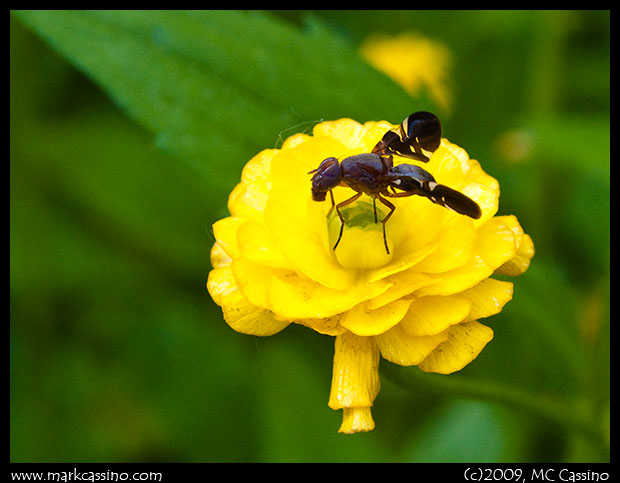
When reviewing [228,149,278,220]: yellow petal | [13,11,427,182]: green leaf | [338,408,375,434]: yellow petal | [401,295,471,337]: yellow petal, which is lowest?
[338,408,375,434]: yellow petal

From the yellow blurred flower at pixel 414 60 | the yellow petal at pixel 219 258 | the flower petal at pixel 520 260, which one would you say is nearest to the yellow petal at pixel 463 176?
the flower petal at pixel 520 260

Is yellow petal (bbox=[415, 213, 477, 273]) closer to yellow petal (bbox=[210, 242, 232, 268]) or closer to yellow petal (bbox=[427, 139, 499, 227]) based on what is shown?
yellow petal (bbox=[427, 139, 499, 227])

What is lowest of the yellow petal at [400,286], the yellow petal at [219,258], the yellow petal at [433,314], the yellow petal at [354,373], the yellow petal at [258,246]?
the yellow petal at [354,373]

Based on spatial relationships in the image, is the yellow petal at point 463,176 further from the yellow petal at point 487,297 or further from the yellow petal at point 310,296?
the yellow petal at point 310,296

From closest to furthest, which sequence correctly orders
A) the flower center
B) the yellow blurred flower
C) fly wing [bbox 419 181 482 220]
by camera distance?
fly wing [bbox 419 181 482 220] → the flower center → the yellow blurred flower

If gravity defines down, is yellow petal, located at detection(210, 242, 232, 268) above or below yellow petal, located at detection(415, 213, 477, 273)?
above

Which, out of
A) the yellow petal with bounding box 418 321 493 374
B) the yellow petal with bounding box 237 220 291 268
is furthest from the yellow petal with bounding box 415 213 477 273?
the yellow petal with bounding box 237 220 291 268
